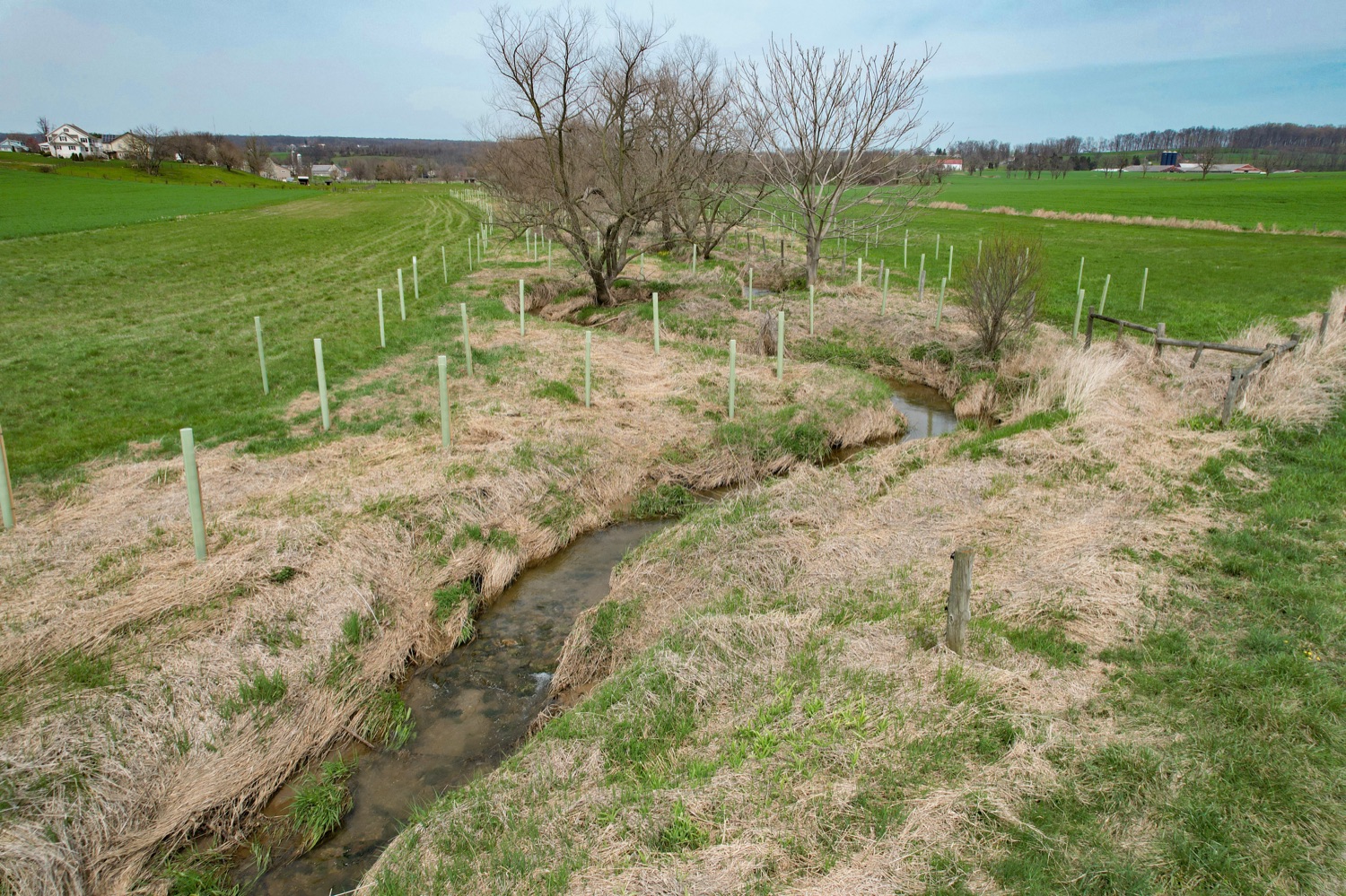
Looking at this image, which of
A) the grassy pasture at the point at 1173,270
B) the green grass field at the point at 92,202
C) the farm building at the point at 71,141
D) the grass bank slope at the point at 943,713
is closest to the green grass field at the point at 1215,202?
the grassy pasture at the point at 1173,270

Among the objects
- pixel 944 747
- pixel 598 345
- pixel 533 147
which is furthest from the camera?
pixel 533 147

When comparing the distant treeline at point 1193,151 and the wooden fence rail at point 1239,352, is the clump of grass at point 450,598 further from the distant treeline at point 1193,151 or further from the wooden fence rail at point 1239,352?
the distant treeline at point 1193,151

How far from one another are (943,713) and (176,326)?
18483 mm

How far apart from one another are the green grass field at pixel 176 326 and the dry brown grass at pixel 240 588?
1.60 meters

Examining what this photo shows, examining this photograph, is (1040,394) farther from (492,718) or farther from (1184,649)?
(492,718)

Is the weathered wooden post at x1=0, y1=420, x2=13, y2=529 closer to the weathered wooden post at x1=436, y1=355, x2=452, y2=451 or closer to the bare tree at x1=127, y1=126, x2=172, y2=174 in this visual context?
the weathered wooden post at x1=436, y1=355, x2=452, y2=451

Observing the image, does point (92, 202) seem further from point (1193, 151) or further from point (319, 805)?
point (1193, 151)

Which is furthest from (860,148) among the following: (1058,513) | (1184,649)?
(1184,649)

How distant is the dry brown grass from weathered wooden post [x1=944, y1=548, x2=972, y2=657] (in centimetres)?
478

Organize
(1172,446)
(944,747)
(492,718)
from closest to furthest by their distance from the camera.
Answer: (944,747) → (492,718) → (1172,446)

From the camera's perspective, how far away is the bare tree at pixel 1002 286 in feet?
52.0

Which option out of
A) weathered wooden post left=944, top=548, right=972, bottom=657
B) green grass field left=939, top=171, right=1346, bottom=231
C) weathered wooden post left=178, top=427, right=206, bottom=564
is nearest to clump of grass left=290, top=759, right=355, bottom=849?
weathered wooden post left=178, top=427, right=206, bottom=564

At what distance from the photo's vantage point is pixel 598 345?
1745cm

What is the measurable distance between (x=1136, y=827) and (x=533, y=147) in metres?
30.3
